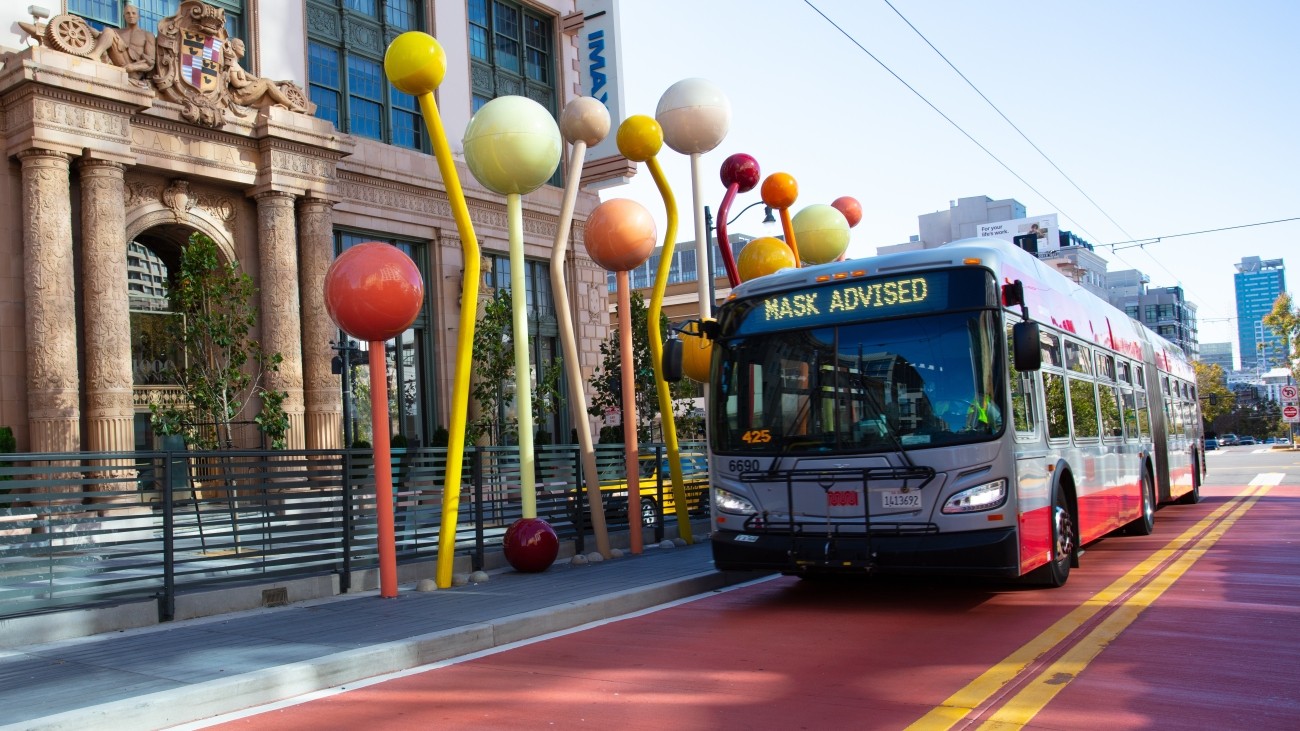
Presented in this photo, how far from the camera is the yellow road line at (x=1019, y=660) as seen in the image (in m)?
5.54

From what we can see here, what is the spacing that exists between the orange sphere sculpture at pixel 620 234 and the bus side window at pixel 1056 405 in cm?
491

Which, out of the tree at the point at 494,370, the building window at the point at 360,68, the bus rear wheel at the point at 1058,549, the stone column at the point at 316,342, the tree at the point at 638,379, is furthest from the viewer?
the tree at the point at 638,379

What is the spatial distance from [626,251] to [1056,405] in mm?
5230

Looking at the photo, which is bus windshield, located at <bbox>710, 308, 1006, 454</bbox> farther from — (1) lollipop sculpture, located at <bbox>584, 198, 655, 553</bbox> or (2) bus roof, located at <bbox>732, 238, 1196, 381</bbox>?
(1) lollipop sculpture, located at <bbox>584, 198, 655, 553</bbox>

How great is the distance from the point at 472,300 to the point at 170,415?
28.3 ft

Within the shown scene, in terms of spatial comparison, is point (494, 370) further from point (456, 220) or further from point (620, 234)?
point (456, 220)

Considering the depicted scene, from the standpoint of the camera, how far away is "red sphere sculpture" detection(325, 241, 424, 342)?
10141mm

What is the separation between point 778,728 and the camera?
5477mm

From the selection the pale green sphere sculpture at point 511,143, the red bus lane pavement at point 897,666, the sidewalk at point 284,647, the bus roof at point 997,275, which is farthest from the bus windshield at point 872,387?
the pale green sphere sculpture at point 511,143

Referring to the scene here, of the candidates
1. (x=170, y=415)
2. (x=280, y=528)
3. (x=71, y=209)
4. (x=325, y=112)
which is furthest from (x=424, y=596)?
(x=325, y=112)

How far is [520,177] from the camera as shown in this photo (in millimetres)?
11562

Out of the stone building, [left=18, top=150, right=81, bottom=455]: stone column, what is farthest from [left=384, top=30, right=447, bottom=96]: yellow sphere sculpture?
[left=18, top=150, right=81, bottom=455]: stone column

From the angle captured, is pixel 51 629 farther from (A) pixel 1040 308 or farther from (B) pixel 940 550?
(A) pixel 1040 308

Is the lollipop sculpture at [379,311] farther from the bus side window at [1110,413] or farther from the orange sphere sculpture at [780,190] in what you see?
the bus side window at [1110,413]
